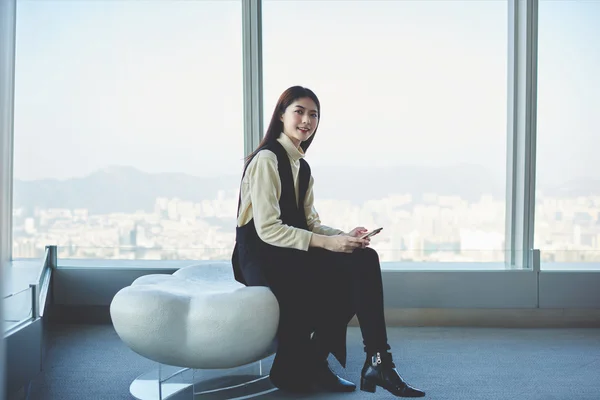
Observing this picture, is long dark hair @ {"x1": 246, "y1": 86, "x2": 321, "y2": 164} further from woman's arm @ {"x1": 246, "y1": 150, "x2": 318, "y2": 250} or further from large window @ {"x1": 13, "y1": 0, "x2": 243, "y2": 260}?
large window @ {"x1": 13, "y1": 0, "x2": 243, "y2": 260}

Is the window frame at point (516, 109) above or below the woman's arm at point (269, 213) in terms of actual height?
above

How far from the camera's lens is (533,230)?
3.68 meters

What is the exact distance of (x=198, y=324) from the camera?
220cm

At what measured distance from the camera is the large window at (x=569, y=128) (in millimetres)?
3703

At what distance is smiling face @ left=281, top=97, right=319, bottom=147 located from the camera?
259 centimetres

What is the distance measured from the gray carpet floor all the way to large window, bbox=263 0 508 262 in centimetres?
60

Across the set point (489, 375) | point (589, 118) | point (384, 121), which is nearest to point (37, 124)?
point (384, 121)

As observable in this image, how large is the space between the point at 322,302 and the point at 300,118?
727mm

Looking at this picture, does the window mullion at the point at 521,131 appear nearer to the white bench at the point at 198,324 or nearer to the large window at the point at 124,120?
the large window at the point at 124,120

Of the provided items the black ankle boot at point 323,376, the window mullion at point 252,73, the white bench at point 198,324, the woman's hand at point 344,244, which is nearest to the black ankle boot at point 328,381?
the black ankle boot at point 323,376

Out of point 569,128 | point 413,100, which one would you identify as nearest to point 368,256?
point 413,100

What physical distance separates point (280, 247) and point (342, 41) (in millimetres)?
1691

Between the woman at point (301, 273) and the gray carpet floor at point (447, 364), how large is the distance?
160mm

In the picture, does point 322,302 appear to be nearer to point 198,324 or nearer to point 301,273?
point 301,273
